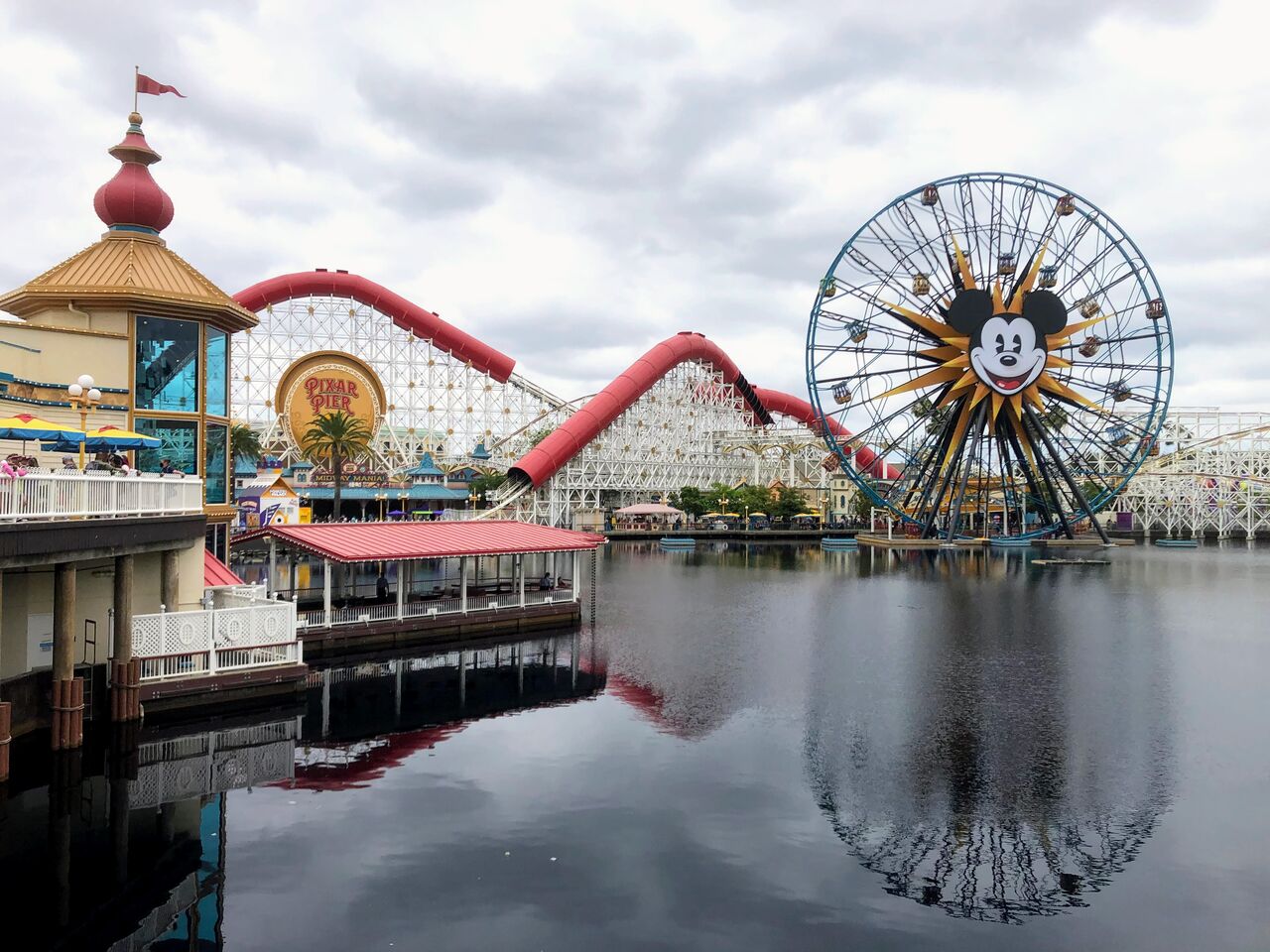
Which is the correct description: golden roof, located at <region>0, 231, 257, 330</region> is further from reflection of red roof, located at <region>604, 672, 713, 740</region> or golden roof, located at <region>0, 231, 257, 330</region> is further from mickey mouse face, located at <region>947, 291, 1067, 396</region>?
mickey mouse face, located at <region>947, 291, 1067, 396</region>

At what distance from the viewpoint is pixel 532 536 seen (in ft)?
107

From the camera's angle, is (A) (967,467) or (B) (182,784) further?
(A) (967,467)

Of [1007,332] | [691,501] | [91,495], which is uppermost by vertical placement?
[1007,332]

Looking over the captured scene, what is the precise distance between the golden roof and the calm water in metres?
9.95

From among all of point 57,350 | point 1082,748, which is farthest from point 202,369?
point 1082,748

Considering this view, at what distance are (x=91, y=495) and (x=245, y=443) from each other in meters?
50.3

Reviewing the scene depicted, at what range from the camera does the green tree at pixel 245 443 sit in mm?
63031

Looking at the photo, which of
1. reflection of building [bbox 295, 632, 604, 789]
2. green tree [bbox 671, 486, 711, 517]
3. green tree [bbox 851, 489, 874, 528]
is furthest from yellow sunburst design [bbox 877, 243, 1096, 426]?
reflection of building [bbox 295, 632, 604, 789]

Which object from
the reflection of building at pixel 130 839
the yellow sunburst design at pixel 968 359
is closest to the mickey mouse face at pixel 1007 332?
the yellow sunburst design at pixel 968 359

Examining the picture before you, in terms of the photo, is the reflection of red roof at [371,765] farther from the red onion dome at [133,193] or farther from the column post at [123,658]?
the red onion dome at [133,193]

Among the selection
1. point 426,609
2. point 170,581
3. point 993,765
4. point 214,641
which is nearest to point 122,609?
point 170,581

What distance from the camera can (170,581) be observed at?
20.2 m

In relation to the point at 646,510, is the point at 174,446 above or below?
above

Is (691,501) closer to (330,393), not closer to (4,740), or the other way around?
(330,393)
